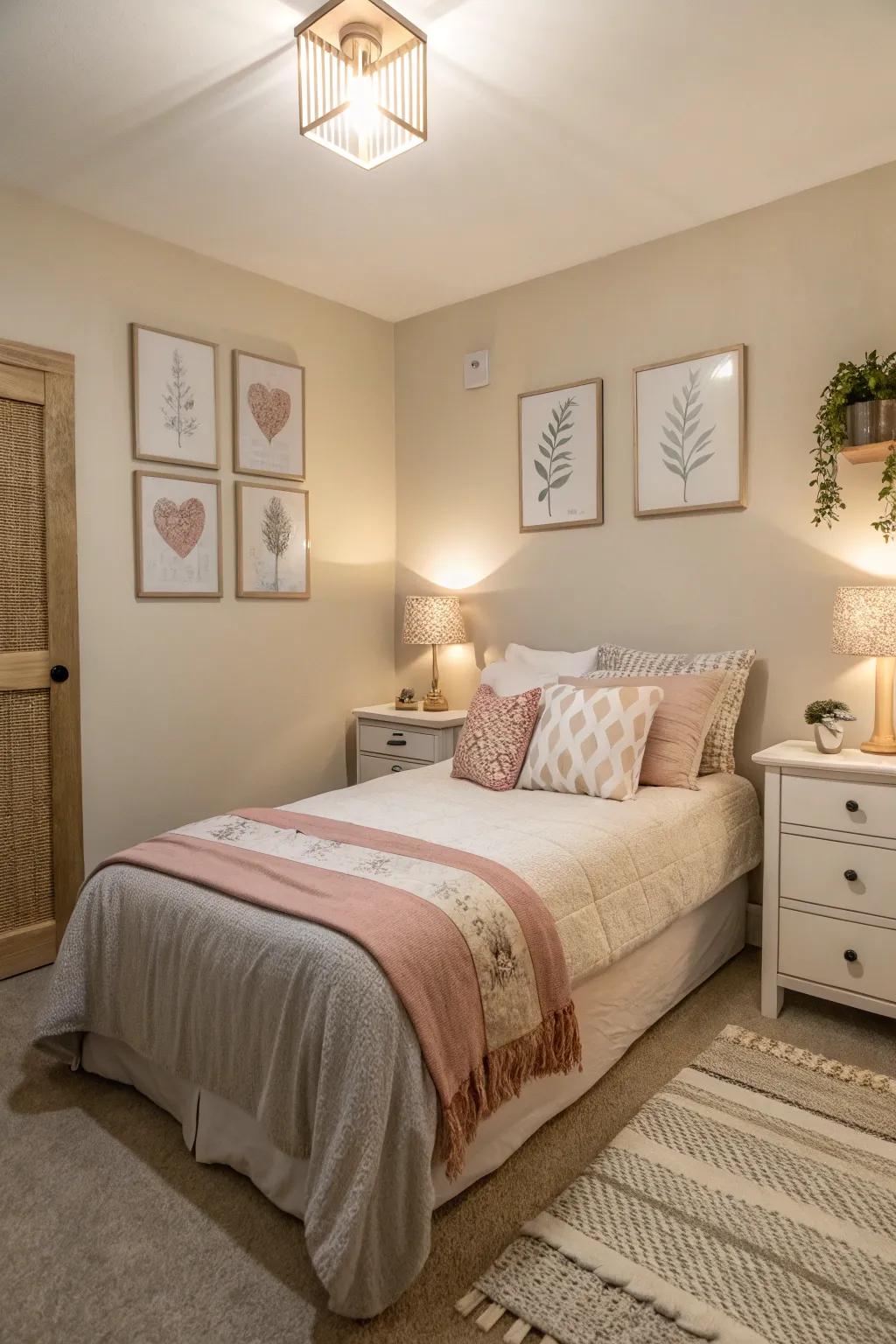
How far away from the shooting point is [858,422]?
2.58 metres

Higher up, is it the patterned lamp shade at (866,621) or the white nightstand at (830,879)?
the patterned lamp shade at (866,621)

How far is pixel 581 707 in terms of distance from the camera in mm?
2654

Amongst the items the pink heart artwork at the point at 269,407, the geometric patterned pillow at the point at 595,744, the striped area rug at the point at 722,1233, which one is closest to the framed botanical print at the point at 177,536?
the pink heart artwork at the point at 269,407

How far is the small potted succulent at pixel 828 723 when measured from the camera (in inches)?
99.5

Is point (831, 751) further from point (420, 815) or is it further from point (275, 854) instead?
point (275, 854)

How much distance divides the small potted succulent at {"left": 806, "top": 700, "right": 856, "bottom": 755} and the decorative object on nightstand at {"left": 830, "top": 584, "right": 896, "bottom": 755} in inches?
4.7

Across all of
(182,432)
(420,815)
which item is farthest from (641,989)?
(182,432)

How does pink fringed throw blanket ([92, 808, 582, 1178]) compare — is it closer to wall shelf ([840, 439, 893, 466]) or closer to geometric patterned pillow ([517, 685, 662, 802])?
geometric patterned pillow ([517, 685, 662, 802])

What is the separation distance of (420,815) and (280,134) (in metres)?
2.04

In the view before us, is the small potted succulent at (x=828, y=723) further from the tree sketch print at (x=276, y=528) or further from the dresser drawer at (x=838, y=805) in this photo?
the tree sketch print at (x=276, y=528)

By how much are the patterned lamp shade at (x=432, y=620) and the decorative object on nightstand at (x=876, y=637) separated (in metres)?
1.60

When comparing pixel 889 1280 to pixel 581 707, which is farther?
pixel 581 707

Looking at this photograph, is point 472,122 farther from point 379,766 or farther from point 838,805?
point 379,766

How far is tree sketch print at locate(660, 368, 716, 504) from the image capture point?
3.10 metres
